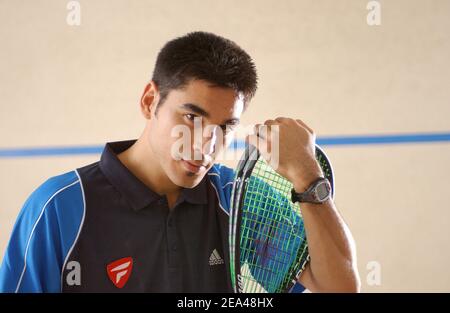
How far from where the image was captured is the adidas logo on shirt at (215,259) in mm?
1027

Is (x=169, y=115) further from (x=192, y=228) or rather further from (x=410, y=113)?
(x=410, y=113)

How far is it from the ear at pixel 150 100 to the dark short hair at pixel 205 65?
0.02 m

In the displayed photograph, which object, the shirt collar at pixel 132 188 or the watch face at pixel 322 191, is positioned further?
the shirt collar at pixel 132 188

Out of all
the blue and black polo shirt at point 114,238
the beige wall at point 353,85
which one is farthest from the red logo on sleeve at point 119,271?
the beige wall at point 353,85

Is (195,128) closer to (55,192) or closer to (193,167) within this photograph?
(193,167)

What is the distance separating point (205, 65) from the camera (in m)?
1.01

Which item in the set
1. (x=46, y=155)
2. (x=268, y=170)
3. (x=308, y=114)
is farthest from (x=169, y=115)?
(x=46, y=155)

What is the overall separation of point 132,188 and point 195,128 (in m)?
0.17

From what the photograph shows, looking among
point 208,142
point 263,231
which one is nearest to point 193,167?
point 208,142

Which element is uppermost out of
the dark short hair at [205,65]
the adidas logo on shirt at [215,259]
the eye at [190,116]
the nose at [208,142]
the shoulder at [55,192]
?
the dark short hair at [205,65]

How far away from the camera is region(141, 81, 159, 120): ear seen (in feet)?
3.61

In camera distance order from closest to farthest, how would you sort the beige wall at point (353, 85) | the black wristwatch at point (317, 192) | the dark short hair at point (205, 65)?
the black wristwatch at point (317, 192), the dark short hair at point (205, 65), the beige wall at point (353, 85)

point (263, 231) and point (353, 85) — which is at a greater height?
point (353, 85)

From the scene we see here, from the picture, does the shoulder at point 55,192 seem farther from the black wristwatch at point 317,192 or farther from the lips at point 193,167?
the black wristwatch at point 317,192
